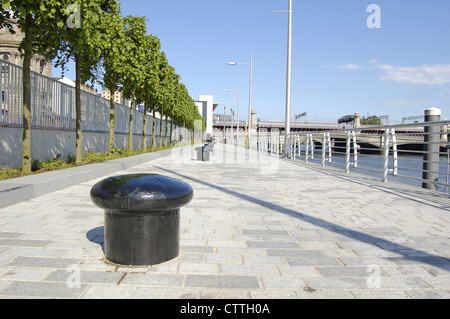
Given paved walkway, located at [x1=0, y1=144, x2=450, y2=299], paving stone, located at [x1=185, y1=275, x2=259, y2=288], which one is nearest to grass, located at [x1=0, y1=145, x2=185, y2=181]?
paved walkway, located at [x1=0, y1=144, x2=450, y2=299]

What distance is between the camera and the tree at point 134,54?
49.6 ft

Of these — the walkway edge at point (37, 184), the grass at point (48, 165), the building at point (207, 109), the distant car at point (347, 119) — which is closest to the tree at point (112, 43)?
the grass at point (48, 165)

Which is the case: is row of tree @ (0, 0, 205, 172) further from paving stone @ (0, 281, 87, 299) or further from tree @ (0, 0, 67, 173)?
paving stone @ (0, 281, 87, 299)

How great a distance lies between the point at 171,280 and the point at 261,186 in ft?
21.0

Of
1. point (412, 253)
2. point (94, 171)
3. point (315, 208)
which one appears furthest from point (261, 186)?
point (412, 253)

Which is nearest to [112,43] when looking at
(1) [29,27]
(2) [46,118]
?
(2) [46,118]

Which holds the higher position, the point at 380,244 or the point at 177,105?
the point at 177,105

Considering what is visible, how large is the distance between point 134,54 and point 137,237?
48.1 ft

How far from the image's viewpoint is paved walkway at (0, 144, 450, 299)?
2838 millimetres

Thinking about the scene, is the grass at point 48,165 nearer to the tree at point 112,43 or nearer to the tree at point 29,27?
the tree at point 29,27

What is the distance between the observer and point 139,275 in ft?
10.2
